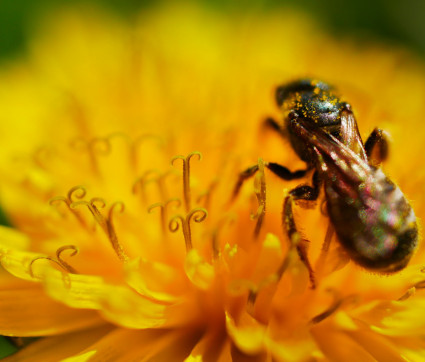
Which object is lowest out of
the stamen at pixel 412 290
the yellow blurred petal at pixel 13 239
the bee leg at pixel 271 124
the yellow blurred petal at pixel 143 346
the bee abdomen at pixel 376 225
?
the yellow blurred petal at pixel 13 239

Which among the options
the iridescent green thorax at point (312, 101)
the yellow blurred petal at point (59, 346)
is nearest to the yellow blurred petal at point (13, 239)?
the yellow blurred petal at point (59, 346)

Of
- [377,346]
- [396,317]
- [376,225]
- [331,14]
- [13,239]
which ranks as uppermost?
[331,14]

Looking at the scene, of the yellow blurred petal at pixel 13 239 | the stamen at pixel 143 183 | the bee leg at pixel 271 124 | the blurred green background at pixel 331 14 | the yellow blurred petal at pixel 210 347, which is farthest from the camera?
the blurred green background at pixel 331 14

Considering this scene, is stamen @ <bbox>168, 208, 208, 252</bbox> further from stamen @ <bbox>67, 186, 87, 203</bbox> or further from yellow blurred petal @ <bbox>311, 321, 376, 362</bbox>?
yellow blurred petal @ <bbox>311, 321, 376, 362</bbox>

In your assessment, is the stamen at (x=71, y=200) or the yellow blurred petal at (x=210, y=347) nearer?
the yellow blurred petal at (x=210, y=347)

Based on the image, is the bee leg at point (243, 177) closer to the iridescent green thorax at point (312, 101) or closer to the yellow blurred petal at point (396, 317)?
the iridescent green thorax at point (312, 101)

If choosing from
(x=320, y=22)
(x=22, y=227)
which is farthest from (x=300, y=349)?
(x=320, y=22)

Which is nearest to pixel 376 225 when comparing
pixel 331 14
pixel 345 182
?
pixel 345 182

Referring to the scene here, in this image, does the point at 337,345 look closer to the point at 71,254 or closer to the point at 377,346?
the point at 377,346
